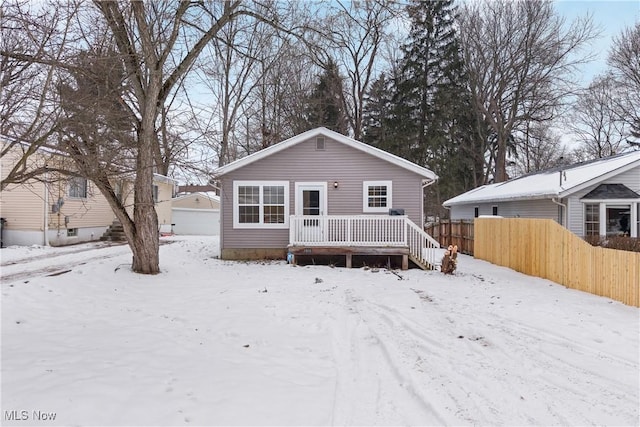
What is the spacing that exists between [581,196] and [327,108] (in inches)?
673

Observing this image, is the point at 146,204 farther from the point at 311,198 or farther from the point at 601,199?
the point at 601,199

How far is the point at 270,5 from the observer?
915cm

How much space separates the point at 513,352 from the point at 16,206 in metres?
16.1

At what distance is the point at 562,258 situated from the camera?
351 inches

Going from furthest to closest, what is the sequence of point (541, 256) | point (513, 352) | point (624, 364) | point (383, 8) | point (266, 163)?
1. point (266, 163)
2. point (541, 256)
3. point (383, 8)
4. point (513, 352)
5. point (624, 364)

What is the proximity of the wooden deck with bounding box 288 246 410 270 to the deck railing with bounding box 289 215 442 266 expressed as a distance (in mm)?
112

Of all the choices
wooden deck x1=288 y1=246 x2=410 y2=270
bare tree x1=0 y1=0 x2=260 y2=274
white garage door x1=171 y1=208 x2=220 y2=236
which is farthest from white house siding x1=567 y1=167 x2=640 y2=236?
white garage door x1=171 y1=208 x2=220 y2=236

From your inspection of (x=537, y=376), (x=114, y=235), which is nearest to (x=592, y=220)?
(x=537, y=376)

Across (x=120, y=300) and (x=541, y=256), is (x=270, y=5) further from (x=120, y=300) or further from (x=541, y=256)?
(x=541, y=256)

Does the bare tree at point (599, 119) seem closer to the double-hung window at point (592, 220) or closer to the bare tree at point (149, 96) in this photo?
the double-hung window at point (592, 220)

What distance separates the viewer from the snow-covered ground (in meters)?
3.14

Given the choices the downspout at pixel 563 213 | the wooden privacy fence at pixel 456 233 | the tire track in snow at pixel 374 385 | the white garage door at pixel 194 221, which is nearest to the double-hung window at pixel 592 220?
the downspout at pixel 563 213

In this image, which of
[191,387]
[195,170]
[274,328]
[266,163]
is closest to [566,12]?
[266,163]

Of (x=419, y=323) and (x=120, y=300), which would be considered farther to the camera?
(x=120, y=300)
